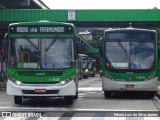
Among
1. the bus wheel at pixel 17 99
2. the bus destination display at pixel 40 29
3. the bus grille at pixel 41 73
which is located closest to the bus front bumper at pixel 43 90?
the bus grille at pixel 41 73

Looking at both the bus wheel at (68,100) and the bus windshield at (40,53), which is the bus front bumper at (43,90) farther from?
the bus wheel at (68,100)

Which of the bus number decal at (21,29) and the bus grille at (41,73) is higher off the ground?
the bus number decal at (21,29)

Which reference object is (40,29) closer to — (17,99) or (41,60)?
(41,60)

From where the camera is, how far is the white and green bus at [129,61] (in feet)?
69.7

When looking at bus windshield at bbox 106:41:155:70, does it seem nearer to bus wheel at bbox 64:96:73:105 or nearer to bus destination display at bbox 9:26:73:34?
bus wheel at bbox 64:96:73:105

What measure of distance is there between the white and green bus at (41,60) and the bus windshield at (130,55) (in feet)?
13.1

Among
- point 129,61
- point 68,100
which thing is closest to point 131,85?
point 129,61

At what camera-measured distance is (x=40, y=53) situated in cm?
1733

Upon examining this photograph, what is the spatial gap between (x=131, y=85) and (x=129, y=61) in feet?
3.27

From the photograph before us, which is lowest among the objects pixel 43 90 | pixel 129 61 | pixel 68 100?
pixel 68 100

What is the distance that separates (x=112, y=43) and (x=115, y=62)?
2.72 feet

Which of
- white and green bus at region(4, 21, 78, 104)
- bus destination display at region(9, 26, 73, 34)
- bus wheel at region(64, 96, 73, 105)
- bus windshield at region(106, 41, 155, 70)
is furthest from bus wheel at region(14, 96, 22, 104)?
bus windshield at region(106, 41, 155, 70)

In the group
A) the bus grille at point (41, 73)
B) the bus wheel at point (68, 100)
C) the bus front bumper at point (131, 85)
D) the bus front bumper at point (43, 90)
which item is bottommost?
the bus wheel at point (68, 100)

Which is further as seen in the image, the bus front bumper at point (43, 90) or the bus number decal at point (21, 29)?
the bus number decal at point (21, 29)
